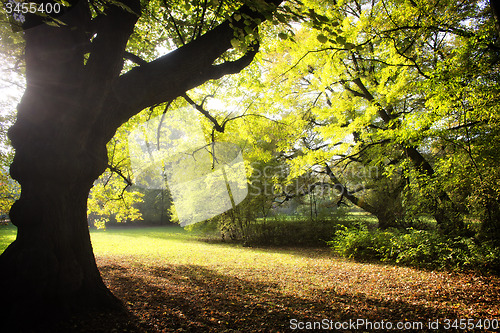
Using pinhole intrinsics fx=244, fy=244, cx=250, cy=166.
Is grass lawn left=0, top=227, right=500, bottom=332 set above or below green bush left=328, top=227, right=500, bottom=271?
below

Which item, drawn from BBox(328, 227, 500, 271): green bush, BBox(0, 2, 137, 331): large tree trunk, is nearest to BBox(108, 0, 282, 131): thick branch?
BBox(0, 2, 137, 331): large tree trunk

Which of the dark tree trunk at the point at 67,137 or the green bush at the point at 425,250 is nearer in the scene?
the dark tree trunk at the point at 67,137

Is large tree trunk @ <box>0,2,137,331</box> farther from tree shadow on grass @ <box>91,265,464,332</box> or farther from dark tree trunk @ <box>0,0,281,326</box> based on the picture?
tree shadow on grass @ <box>91,265,464,332</box>

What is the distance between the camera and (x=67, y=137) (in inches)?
125

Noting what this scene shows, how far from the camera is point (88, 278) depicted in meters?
3.32

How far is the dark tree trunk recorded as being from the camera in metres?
2.93

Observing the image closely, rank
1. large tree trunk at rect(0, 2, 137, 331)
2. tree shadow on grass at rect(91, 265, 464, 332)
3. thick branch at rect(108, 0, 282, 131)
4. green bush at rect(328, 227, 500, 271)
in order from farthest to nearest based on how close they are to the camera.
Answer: green bush at rect(328, 227, 500, 271) → thick branch at rect(108, 0, 282, 131) → tree shadow on grass at rect(91, 265, 464, 332) → large tree trunk at rect(0, 2, 137, 331)

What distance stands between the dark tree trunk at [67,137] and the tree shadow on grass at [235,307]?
0.72 m

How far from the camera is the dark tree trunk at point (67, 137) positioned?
9.60 feet

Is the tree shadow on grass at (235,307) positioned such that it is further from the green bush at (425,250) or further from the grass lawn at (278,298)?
the green bush at (425,250)

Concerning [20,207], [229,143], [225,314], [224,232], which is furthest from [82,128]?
[224,232]

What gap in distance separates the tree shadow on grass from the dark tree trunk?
72cm

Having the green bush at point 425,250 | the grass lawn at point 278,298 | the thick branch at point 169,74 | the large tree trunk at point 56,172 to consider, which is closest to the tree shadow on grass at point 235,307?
the grass lawn at point 278,298

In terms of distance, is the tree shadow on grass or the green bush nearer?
the tree shadow on grass
